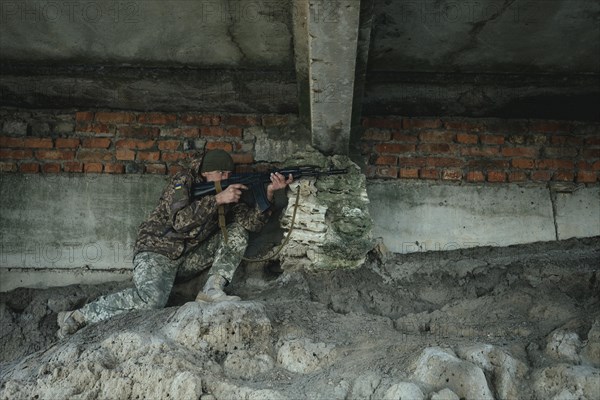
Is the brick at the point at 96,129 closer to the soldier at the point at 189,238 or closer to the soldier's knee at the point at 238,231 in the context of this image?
the soldier at the point at 189,238

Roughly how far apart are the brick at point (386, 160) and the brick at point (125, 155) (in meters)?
1.86

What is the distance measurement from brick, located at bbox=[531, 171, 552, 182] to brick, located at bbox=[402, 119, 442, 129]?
2.63 ft

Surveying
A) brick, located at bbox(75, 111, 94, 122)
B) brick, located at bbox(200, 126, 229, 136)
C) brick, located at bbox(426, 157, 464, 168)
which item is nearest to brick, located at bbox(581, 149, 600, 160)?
brick, located at bbox(426, 157, 464, 168)

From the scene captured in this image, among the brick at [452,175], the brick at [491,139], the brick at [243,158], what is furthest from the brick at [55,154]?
the brick at [491,139]

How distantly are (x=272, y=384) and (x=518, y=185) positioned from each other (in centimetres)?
271

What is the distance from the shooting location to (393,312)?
4.77 metres

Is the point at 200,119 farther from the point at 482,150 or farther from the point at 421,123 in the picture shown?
the point at 482,150

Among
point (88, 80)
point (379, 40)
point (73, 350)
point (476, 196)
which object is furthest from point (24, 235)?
point (476, 196)

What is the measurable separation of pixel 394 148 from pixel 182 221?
1.74 meters

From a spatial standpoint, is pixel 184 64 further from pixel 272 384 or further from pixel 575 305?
pixel 575 305

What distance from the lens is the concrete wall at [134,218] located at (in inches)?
213

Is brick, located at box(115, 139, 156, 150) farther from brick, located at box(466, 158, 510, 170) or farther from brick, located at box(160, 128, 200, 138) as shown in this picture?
brick, located at box(466, 158, 510, 170)

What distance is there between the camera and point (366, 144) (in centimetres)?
568

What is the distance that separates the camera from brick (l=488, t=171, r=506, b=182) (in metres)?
5.61
